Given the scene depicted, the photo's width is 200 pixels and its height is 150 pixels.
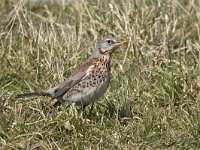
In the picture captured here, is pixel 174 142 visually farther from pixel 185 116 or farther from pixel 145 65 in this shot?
pixel 145 65

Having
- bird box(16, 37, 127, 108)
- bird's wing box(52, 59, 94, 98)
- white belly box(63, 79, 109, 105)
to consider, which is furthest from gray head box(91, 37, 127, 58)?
white belly box(63, 79, 109, 105)

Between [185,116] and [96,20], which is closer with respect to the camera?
[185,116]

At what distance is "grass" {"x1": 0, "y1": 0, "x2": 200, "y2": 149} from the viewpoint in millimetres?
6960

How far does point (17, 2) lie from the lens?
1035 centimetres

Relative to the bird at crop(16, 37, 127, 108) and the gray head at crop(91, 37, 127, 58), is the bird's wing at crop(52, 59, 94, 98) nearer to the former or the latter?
the bird at crop(16, 37, 127, 108)

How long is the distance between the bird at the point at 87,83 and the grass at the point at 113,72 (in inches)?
5.8

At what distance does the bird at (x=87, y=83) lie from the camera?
757 cm

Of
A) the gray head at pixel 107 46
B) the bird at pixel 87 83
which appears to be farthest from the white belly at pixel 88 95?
the gray head at pixel 107 46

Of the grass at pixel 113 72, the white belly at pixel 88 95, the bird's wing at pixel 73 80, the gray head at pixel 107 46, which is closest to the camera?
the grass at pixel 113 72

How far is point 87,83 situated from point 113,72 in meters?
1.09

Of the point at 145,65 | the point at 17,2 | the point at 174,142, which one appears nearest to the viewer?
the point at 174,142

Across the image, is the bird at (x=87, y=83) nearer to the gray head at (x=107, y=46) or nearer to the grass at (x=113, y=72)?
the gray head at (x=107, y=46)

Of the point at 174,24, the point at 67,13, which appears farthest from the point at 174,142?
the point at 67,13

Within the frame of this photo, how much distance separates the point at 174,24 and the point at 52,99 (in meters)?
2.47
